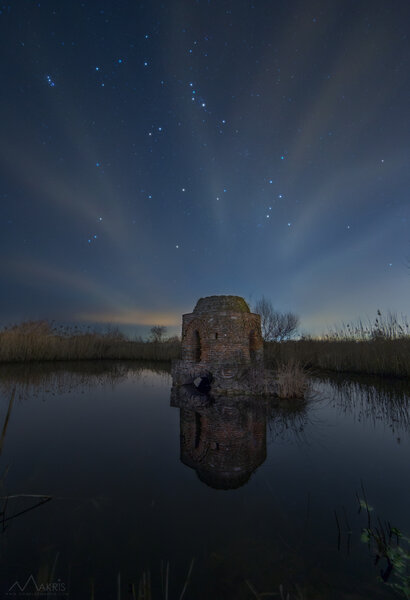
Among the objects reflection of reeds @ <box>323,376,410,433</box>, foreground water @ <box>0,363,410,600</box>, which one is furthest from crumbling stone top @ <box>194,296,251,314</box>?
reflection of reeds @ <box>323,376,410,433</box>

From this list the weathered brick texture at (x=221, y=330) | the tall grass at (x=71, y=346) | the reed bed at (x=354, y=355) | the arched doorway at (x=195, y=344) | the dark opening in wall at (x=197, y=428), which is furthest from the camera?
the tall grass at (x=71, y=346)

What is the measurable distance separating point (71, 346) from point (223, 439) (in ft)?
59.5

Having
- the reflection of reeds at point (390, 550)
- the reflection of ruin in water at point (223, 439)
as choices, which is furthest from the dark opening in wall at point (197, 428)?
the reflection of reeds at point (390, 550)

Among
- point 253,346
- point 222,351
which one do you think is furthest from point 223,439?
point 253,346

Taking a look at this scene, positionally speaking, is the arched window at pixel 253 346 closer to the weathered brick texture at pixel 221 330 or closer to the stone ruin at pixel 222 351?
the stone ruin at pixel 222 351

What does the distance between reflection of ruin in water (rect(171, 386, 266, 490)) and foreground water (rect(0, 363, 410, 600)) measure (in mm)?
32

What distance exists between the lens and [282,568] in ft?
5.97

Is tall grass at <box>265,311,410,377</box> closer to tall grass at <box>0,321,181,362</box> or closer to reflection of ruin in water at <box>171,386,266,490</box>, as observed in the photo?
reflection of ruin in water at <box>171,386,266,490</box>

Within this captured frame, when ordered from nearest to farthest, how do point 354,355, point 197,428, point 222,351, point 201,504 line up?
point 201,504 < point 197,428 < point 222,351 < point 354,355

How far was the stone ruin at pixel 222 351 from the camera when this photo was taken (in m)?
8.34

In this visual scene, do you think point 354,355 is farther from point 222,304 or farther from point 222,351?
point 222,304

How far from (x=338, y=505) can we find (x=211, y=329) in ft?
21.6

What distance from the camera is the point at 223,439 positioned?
4.43 metres

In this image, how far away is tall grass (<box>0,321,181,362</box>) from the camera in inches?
635
